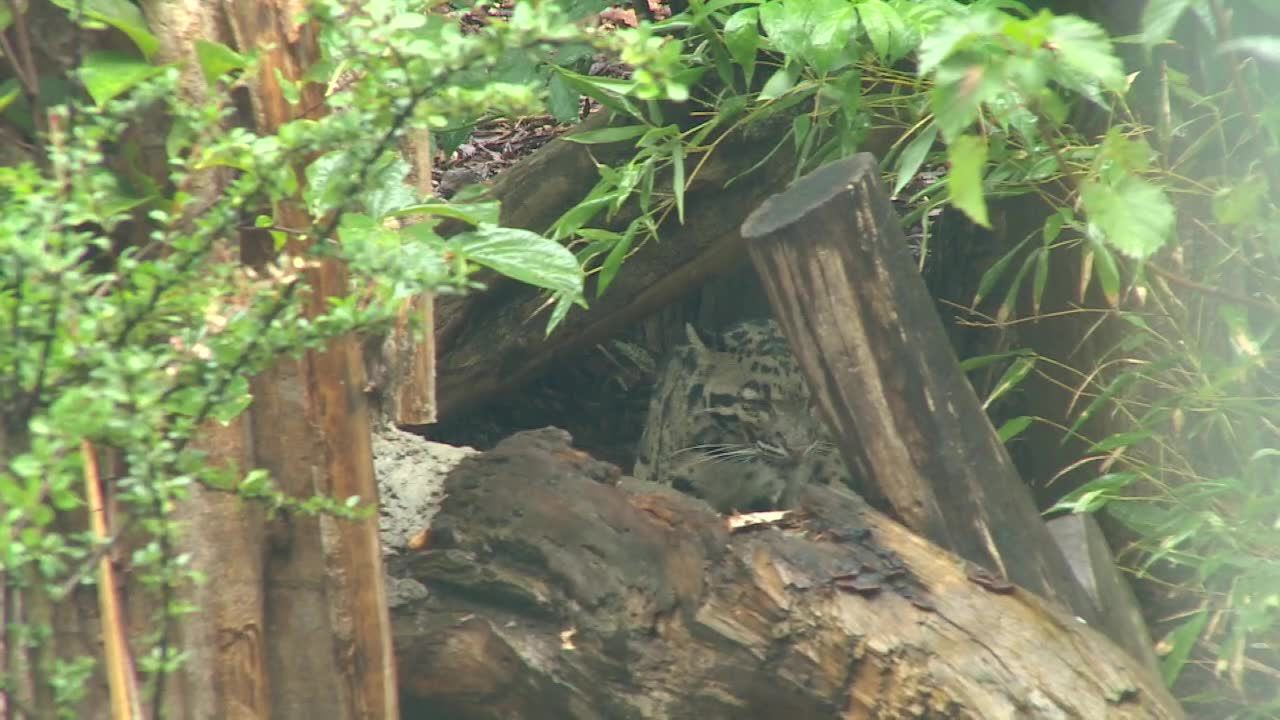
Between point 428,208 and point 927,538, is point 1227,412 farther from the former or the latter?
point 428,208

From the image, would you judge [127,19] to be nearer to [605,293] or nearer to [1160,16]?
[1160,16]

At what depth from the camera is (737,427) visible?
344 centimetres

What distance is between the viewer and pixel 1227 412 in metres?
2.30

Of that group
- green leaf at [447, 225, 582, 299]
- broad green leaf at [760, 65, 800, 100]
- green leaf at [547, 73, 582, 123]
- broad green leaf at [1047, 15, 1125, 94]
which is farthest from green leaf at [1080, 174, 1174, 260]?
green leaf at [547, 73, 582, 123]

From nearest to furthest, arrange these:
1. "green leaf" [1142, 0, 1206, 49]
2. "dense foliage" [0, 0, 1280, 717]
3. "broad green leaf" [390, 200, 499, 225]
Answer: "dense foliage" [0, 0, 1280, 717] < "green leaf" [1142, 0, 1206, 49] < "broad green leaf" [390, 200, 499, 225]

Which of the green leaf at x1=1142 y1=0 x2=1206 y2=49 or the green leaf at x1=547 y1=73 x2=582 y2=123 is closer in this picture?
the green leaf at x1=1142 y1=0 x2=1206 y2=49

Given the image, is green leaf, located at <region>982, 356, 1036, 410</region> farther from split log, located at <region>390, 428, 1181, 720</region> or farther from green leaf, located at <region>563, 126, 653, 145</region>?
green leaf, located at <region>563, 126, 653, 145</region>

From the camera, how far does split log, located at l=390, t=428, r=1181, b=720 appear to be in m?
2.06

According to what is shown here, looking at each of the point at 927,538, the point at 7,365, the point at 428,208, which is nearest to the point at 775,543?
the point at 927,538

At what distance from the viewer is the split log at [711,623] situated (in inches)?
81.3

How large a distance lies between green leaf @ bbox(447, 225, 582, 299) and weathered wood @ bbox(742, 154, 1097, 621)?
2.68 feet

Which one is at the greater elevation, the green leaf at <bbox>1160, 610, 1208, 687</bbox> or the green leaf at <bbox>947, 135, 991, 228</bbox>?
the green leaf at <bbox>947, 135, 991, 228</bbox>

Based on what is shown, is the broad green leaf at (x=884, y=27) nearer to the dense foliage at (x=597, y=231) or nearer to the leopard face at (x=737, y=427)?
the dense foliage at (x=597, y=231)

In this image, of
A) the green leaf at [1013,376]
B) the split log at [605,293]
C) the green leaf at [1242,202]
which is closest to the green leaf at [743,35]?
the split log at [605,293]
